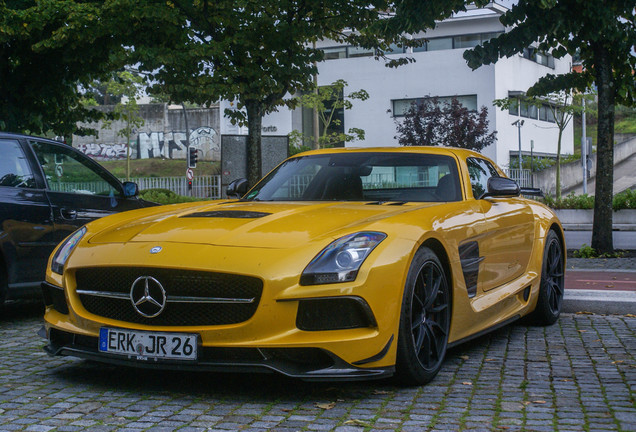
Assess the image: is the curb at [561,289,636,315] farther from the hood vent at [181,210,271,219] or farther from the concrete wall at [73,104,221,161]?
the concrete wall at [73,104,221,161]

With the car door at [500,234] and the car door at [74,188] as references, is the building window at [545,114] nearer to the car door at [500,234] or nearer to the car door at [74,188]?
the car door at [74,188]

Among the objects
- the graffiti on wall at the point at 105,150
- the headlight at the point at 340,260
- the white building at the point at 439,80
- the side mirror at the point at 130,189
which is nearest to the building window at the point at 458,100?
the white building at the point at 439,80

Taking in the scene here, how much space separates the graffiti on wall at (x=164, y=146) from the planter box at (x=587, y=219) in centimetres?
4250

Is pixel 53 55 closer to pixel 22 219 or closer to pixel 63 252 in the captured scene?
pixel 22 219

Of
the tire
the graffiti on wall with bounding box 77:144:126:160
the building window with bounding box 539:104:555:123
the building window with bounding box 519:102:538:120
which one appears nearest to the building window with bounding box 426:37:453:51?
the building window with bounding box 519:102:538:120

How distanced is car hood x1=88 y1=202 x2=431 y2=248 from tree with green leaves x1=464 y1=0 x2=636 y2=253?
28.4ft

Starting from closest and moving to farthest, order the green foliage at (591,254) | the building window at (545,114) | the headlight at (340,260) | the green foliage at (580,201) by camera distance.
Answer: the headlight at (340,260) → the green foliage at (591,254) → the green foliage at (580,201) → the building window at (545,114)

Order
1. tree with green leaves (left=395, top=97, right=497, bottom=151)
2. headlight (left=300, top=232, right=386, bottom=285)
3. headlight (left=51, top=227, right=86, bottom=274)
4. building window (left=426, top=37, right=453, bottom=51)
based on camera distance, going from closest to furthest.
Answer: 1. headlight (left=300, top=232, right=386, bottom=285)
2. headlight (left=51, top=227, right=86, bottom=274)
3. tree with green leaves (left=395, top=97, right=497, bottom=151)
4. building window (left=426, top=37, right=453, bottom=51)

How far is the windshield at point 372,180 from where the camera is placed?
618cm

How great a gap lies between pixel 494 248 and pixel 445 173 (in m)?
0.64

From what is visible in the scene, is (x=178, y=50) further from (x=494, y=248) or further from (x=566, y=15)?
(x=494, y=248)

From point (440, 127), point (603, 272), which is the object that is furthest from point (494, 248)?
point (440, 127)

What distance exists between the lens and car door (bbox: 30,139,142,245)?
781 centimetres

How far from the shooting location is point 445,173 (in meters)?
6.26
